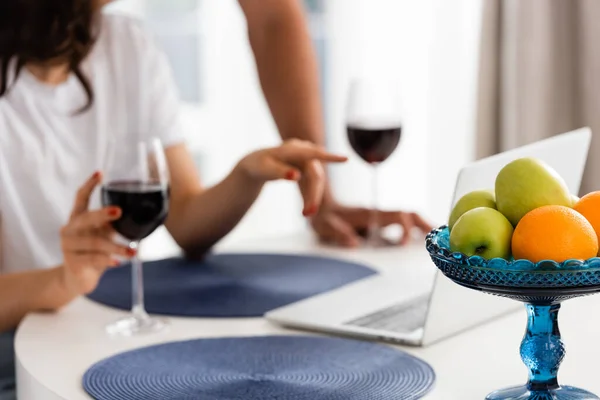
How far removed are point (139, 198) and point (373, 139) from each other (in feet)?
1.86

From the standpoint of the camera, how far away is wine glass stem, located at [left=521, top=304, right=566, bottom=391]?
3.30 feet

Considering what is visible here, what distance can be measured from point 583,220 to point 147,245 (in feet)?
11.8

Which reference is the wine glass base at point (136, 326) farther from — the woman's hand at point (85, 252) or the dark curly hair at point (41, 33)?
the dark curly hair at point (41, 33)

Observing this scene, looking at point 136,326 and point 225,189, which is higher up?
point 225,189

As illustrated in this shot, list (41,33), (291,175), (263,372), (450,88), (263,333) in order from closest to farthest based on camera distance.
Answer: (263,372), (263,333), (291,175), (41,33), (450,88)

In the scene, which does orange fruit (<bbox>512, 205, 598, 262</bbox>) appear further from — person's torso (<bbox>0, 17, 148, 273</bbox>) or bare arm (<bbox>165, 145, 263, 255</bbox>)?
person's torso (<bbox>0, 17, 148, 273</bbox>)

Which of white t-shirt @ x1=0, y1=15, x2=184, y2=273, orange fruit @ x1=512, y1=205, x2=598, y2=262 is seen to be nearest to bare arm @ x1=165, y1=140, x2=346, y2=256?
white t-shirt @ x1=0, y1=15, x2=184, y2=273

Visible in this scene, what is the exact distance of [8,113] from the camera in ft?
6.41

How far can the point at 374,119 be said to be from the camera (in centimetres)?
184

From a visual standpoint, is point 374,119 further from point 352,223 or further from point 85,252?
point 85,252

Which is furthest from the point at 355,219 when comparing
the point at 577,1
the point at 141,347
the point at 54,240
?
the point at 577,1

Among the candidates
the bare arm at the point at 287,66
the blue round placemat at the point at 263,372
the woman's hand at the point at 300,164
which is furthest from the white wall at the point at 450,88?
the blue round placemat at the point at 263,372

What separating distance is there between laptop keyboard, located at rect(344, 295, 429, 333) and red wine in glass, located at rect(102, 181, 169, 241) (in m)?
0.31

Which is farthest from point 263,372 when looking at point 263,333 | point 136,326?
point 136,326
